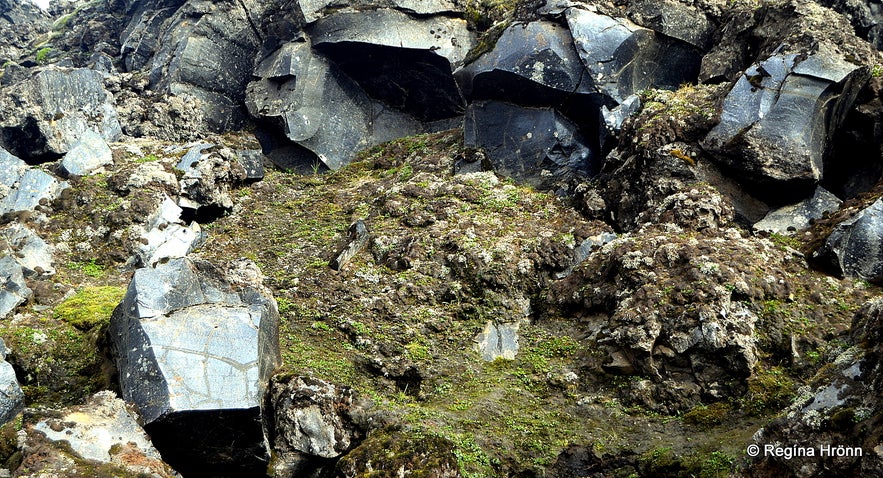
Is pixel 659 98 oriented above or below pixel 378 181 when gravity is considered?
above

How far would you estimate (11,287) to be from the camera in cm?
1320

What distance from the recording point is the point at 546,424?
10828mm

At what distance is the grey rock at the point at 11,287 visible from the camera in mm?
12852

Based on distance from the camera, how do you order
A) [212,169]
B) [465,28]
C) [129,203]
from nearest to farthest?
[129,203] → [212,169] → [465,28]

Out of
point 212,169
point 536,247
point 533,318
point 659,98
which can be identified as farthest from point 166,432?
point 659,98

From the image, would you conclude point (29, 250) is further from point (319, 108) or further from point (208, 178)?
point (319, 108)

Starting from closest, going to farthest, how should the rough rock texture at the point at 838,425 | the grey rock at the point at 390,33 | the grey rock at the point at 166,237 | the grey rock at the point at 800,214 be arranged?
1. the rough rock texture at the point at 838,425
2. the grey rock at the point at 800,214
3. the grey rock at the point at 166,237
4. the grey rock at the point at 390,33

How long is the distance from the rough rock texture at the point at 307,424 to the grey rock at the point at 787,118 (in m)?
9.09

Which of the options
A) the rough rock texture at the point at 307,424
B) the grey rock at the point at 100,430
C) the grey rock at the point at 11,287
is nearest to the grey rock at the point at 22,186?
the grey rock at the point at 11,287

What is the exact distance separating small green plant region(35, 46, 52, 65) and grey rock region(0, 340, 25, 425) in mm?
20254

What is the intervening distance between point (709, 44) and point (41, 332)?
630 inches

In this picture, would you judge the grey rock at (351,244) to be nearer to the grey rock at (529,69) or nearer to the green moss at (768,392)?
the grey rock at (529,69)

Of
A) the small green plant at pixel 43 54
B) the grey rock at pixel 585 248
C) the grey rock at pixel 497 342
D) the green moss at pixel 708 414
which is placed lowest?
the grey rock at pixel 497 342

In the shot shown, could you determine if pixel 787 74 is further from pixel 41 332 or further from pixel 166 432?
pixel 41 332
